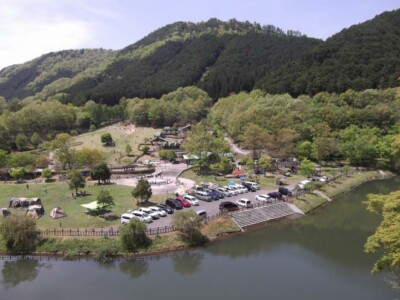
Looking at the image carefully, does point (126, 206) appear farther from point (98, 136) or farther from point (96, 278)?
point (98, 136)

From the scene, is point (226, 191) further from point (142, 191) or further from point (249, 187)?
point (142, 191)

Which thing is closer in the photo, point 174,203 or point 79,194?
point 174,203

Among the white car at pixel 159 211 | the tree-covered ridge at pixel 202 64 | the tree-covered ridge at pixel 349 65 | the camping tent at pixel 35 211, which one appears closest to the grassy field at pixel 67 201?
the camping tent at pixel 35 211

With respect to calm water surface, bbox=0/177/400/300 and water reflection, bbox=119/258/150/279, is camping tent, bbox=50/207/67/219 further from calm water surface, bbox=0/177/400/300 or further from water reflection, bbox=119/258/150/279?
water reflection, bbox=119/258/150/279

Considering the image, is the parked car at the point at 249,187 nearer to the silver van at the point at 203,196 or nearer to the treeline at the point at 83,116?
the silver van at the point at 203,196

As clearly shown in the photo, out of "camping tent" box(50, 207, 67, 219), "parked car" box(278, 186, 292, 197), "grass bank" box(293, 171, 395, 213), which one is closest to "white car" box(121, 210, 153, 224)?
"camping tent" box(50, 207, 67, 219)

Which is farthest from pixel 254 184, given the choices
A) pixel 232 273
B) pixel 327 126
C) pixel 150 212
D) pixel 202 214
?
pixel 327 126
